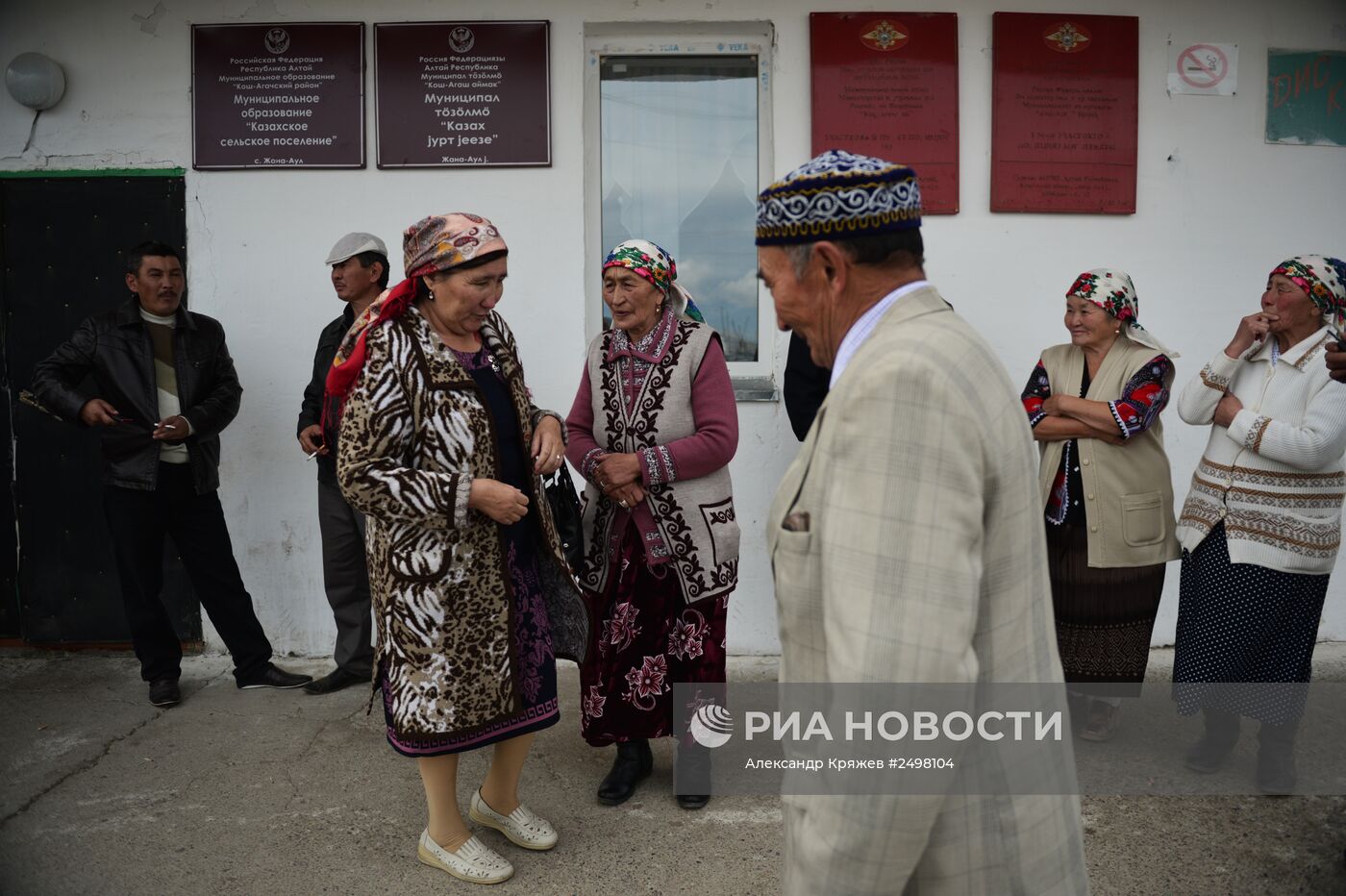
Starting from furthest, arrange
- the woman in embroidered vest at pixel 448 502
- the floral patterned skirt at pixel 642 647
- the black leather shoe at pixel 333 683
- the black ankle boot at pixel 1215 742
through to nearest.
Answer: the black leather shoe at pixel 333 683 < the black ankle boot at pixel 1215 742 < the floral patterned skirt at pixel 642 647 < the woman in embroidered vest at pixel 448 502

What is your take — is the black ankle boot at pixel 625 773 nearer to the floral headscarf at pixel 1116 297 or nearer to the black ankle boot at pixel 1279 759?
the black ankle boot at pixel 1279 759

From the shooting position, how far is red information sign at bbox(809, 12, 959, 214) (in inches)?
192

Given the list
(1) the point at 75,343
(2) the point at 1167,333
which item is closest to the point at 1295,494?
(2) the point at 1167,333

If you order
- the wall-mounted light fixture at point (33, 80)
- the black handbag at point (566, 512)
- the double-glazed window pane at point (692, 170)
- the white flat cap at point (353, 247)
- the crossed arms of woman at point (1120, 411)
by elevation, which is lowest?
the black handbag at point (566, 512)

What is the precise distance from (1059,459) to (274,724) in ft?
11.0

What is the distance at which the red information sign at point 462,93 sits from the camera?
4.89m

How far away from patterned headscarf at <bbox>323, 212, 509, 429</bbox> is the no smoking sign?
11.9 ft

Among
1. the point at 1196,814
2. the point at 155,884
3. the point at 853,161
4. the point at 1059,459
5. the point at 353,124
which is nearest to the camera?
the point at 853,161

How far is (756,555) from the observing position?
16.8ft

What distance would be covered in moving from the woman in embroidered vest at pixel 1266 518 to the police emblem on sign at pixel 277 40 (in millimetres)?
4180

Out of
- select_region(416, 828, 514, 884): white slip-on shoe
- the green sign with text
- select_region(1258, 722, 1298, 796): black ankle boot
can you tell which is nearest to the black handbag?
select_region(416, 828, 514, 884): white slip-on shoe

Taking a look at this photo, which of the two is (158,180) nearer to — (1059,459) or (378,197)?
(378,197)

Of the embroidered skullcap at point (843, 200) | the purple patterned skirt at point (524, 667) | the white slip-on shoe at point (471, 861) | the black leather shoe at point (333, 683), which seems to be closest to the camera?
the embroidered skullcap at point (843, 200)

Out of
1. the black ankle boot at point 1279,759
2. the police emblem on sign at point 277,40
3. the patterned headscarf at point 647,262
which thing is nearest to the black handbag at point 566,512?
the patterned headscarf at point 647,262
